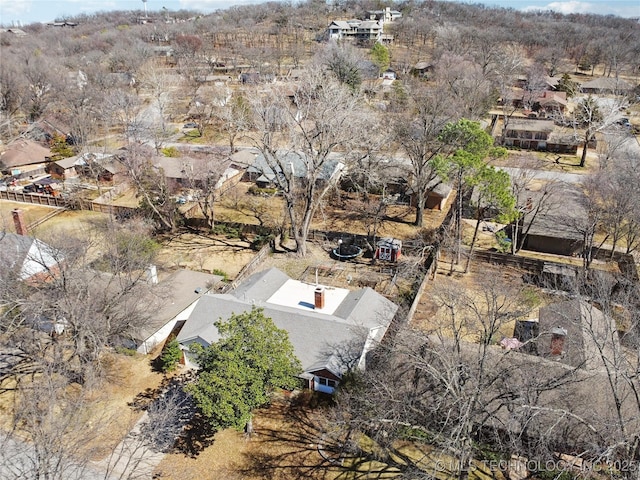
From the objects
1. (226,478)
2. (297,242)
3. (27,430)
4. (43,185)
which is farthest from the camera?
(43,185)

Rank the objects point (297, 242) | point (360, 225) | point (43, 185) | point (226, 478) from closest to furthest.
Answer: point (226, 478), point (297, 242), point (360, 225), point (43, 185)

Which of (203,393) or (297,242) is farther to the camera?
(297,242)

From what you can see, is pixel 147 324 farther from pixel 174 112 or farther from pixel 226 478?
pixel 174 112

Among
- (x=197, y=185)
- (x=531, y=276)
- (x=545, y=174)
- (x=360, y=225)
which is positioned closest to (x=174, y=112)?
(x=197, y=185)

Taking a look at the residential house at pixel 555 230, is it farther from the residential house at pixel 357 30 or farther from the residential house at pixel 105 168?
the residential house at pixel 357 30

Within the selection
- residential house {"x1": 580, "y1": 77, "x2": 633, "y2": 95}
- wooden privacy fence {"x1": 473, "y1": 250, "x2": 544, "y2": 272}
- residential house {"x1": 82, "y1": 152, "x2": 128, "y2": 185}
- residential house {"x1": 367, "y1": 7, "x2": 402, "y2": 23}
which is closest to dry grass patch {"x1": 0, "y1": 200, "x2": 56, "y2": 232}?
residential house {"x1": 82, "y1": 152, "x2": 128, "y2": 185}

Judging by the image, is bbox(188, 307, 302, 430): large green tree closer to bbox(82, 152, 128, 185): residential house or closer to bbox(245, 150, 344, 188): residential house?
bbox(245, 150, 344, 188): residential house

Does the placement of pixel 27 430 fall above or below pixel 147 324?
below
